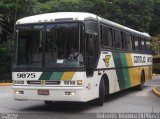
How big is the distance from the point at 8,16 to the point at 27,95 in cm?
1808

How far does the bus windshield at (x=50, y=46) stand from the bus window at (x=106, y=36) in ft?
7.24

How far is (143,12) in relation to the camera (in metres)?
38.3

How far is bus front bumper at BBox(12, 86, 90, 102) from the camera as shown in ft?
41.7

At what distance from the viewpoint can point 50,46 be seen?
13.2 m

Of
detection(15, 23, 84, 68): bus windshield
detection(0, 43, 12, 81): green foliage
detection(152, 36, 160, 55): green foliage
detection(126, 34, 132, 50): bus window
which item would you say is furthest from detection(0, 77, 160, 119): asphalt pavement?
detection(152, 36, 160, 55): green foliage

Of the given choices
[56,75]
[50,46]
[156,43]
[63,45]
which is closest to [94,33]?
[63,45]

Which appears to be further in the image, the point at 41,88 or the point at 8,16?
the point at 8,16

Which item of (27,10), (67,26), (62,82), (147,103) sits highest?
(27,10)

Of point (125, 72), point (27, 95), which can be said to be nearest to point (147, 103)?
point (125, 72)

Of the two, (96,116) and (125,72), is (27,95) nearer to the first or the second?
Answer: (96,116)

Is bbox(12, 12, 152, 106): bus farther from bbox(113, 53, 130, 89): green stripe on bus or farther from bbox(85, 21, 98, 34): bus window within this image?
bbox(113, 53, 130, 89): green stripe on bus

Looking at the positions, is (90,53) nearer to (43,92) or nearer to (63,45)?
(63,45)

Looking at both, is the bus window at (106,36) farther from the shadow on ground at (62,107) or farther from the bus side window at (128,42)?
the bus side window at (128,42)

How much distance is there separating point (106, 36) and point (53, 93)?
Result: 3754 millimetres
